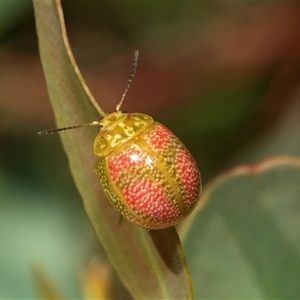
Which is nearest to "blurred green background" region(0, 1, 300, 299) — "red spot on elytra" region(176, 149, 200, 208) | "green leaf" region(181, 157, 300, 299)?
"green leaf" region(181, 157, 300, 299)

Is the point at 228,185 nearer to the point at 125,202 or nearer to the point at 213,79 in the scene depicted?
the point at 125,202

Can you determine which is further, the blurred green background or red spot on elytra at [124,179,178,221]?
the blurred green background

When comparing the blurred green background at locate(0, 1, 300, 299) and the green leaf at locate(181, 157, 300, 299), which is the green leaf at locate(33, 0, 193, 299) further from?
the blurred green background at locate(0, 1, 300, 299)

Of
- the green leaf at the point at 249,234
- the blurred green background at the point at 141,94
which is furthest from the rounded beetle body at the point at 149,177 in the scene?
the blurred green background at the point at 141,94

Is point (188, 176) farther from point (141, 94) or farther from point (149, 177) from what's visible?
point (141, 94)

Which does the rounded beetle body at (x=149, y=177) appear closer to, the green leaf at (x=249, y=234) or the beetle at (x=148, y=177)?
the beetle at (x=148, y=177)

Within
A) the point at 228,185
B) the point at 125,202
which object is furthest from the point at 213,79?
the point at 125,202


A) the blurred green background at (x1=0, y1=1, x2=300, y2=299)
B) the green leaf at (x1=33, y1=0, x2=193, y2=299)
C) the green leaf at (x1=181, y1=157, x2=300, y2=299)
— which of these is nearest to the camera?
the green leaf at (x1=33, y1=0, x2=193, y2=299)

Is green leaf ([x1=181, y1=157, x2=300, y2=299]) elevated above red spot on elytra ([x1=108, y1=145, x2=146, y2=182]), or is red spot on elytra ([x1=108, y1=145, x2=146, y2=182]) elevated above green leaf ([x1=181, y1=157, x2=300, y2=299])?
red spot on elytra ([x1=108, y1=145, x2=146, y2=182])
